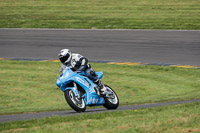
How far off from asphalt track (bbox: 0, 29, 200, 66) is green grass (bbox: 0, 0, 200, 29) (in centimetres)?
235

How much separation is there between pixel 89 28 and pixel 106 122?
25.0 m

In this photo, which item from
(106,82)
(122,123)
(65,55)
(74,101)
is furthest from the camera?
(106,82)

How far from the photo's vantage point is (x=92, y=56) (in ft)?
71.5

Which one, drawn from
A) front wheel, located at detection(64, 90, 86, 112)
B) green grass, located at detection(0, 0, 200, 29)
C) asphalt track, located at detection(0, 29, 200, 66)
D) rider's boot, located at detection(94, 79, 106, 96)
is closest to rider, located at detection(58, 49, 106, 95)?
rider's boot, located at detection(94, 79, 106, 96)

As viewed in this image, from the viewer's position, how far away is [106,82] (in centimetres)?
1591

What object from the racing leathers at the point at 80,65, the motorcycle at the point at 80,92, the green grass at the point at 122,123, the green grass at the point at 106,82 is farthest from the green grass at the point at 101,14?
the green grass at the point at 122,123

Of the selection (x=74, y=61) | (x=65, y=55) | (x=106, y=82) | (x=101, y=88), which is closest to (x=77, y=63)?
(x=74, y=61)

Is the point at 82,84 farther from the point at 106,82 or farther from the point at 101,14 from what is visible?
the point at 101,14

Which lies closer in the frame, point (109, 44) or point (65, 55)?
point (65, 55)

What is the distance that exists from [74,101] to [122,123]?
242 cm

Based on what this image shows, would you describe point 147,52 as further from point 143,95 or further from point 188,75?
point 143,95

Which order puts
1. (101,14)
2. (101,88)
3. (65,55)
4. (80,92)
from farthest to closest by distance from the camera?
(101,14), (101,88), (80,92), (65,55)

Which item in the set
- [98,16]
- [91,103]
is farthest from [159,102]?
[98,16]

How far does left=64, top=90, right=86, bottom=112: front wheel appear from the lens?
9977 mm
